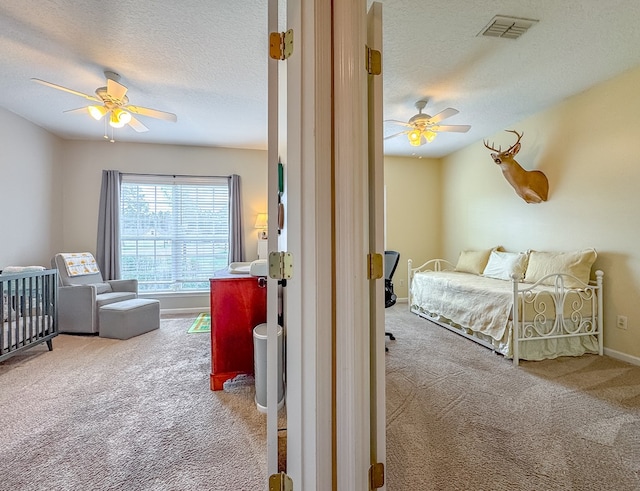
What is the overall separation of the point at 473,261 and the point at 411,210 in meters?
1.47

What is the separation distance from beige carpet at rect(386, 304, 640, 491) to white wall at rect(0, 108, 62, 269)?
4.45 metres

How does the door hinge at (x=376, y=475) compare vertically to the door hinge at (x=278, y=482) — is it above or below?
above

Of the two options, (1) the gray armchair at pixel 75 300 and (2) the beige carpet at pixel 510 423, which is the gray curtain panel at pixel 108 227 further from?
(2) the beige carpet at pixel 510 423

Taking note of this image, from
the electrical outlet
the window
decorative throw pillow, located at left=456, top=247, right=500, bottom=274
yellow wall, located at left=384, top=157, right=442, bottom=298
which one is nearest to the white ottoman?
the window

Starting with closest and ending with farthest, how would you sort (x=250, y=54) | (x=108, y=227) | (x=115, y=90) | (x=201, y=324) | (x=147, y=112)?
1. (x=250, y=54)
2. (x=115, y=90)
3. (x=147, y=112)
4. (x=201, y=324)
5. (x=108, y=227)

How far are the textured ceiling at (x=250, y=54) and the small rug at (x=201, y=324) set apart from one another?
262cm

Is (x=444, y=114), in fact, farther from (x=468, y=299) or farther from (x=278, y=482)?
(x=278, y=482)

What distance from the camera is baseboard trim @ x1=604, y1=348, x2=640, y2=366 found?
2.69 metres

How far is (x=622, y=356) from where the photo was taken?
9.16 ft

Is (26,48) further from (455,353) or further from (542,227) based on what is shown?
(542,227)

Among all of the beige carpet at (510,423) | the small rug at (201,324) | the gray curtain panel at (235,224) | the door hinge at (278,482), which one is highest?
the gray curtain panel at (235,224)

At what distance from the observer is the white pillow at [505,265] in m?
3.71

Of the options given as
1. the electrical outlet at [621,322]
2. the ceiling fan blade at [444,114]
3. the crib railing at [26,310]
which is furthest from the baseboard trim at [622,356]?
the crib railing at [26,310]

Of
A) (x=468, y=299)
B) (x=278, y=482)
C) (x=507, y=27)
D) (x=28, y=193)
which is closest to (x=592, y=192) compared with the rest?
(x=468, y=299)
